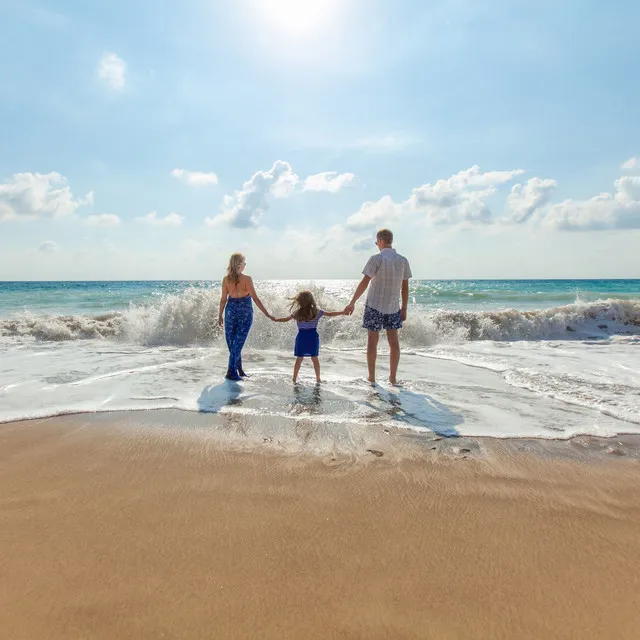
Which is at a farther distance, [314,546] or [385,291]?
[385,291]

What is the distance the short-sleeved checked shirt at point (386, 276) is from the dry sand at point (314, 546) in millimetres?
2996

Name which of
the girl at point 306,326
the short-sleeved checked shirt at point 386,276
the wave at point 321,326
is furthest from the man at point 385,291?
the wave at point 321,326

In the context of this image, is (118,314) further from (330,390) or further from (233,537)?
(233,537)

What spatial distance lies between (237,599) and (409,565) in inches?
30.6

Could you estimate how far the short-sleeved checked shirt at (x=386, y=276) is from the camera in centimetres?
595

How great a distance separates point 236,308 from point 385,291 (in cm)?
221

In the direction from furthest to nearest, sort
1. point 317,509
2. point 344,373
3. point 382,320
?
point 344,373 < point 382,320 < point 317,509

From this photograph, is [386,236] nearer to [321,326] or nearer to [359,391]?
[359,391]

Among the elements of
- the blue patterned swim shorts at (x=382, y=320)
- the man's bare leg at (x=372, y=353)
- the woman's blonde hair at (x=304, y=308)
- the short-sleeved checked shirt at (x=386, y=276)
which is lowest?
the man's bare leg at (x=372, y=353)

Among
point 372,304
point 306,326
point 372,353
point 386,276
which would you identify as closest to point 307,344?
point 306,326

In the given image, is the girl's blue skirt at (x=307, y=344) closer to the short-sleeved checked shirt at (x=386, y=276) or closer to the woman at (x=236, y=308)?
the woman at (x=236, y=308)

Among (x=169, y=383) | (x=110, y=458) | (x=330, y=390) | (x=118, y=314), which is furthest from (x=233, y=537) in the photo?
(x=118, y=314)

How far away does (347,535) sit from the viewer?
223 cm

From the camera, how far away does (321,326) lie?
12.0m
